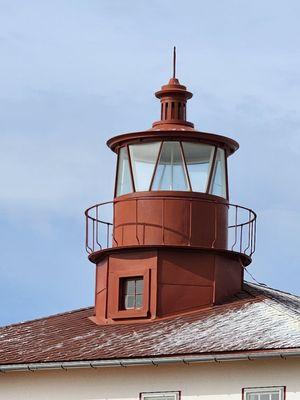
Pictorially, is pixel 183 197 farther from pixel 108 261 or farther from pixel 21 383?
pixel 21 383

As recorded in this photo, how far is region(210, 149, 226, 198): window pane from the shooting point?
3562cm

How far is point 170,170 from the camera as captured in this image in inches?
1394

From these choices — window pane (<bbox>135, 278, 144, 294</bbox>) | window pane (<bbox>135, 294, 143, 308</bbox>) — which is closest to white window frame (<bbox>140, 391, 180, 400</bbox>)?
window pane (<bbox>135, 294, 143, 308</bbox>)

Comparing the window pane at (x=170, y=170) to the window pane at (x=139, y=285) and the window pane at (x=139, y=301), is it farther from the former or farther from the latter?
the window pane at (x=139, y=301)

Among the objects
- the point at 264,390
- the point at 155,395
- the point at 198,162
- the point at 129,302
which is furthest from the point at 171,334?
the point at 198,162

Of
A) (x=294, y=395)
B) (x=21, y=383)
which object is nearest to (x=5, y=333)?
(x=21, y=383)

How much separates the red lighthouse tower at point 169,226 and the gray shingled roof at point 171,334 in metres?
0.49

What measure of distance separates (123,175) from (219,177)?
6.74ft

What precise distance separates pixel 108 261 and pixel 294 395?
6844mm

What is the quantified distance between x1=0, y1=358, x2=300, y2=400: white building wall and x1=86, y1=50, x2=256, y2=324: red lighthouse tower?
8.71 feet

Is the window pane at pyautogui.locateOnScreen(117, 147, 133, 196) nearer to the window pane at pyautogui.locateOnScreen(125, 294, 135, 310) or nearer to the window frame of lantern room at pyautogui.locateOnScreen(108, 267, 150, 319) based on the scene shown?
the window frame of lantern room at pyautogui.locateOnScreen(108, 267, 150, 319)

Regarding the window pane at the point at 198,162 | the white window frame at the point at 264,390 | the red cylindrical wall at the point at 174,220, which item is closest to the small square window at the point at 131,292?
the red cylindrical wall at the point at 174,220

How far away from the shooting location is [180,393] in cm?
3112

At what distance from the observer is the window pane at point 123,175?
117 ft
